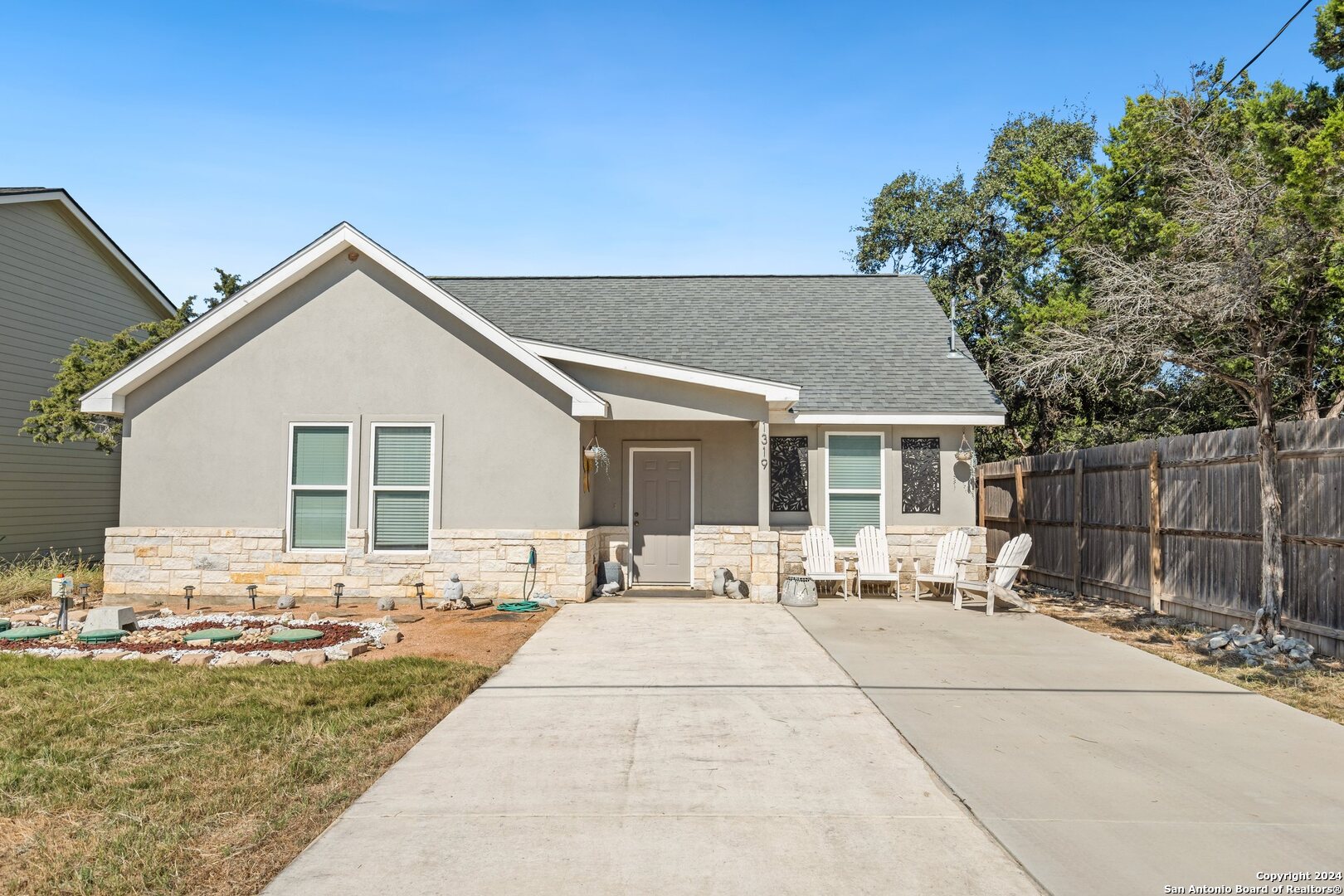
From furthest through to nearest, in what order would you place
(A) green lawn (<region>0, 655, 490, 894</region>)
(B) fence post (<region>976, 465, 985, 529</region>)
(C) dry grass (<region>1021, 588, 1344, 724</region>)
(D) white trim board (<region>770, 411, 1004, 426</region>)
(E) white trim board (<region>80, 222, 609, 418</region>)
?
(B) fence post (<region>976, 465, 985, 529</region>) < (D) white trim board (<region>770, 411, 1004, 426</region>) < (E) white trim board (<region>80, 222, 609, 418</region>) < (C) dry grass (<region>1021, 588, 1344, 724</region>) < (A) green lawn (<region>0, 655, 490, 894</region>)

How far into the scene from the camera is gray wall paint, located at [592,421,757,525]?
12797 mm

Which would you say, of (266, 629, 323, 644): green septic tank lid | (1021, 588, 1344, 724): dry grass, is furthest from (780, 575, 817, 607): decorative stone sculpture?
(266, 629, 323, 644): green septic tank lid

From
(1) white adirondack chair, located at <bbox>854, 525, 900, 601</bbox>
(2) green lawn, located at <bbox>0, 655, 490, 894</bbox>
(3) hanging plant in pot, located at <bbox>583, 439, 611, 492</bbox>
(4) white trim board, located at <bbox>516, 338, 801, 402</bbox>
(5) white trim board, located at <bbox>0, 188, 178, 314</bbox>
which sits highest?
(5) white trim board, located at <bbox>0, 188, 178, 314</bbox>

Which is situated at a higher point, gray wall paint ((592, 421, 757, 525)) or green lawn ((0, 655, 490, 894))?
gray wall paint ((592, 421, 757, 525))

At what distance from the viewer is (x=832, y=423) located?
1262 cm

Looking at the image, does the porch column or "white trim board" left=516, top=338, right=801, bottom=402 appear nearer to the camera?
"white trim board" left=516, top=338, right=801, bottom=402

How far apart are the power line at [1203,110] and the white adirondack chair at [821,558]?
695cm

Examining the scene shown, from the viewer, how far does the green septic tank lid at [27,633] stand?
853 centimetres

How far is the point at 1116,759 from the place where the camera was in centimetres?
489

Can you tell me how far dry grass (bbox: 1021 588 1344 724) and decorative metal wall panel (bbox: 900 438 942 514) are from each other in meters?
2.12

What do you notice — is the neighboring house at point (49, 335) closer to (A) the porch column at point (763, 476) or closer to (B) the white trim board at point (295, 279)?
(B) the white trim board at point (295, 279)

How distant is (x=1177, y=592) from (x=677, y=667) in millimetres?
6437

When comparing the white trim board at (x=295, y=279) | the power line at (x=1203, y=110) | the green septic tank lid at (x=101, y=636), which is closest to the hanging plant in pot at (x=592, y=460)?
the white trim board at (x=295, y=279)

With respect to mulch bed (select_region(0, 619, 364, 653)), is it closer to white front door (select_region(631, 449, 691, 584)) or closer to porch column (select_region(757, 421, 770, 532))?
white front door (select_region(631, 449, 691, 584))
